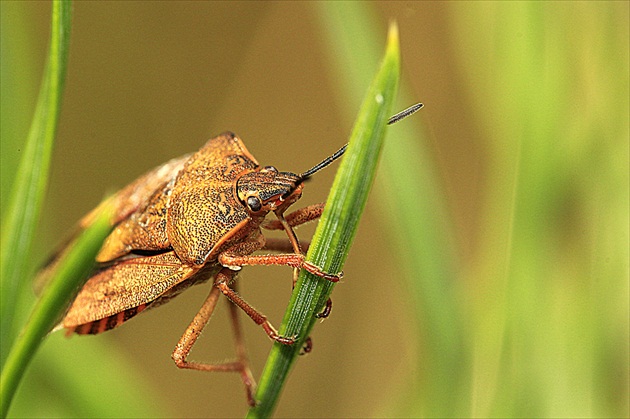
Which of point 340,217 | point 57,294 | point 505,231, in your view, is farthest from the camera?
point 505,231

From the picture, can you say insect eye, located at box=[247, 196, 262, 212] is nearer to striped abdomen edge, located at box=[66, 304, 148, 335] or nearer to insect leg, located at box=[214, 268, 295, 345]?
insect leg, located at box=[214, 268, 295, 345]

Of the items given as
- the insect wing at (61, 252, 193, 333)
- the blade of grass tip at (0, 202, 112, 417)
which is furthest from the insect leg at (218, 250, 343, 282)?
the blade of grass tip at (0, 202, 112, 417)

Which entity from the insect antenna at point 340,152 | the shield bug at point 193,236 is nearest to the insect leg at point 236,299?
the shield bug at point 193,236

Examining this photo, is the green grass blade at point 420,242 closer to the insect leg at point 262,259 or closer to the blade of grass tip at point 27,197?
the insect leg at point 262,259

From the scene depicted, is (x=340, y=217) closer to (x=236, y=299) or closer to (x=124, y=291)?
(x=236, y=299)

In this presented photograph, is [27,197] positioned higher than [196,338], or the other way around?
[27,197]

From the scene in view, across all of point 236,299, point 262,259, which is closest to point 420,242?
point 262,259

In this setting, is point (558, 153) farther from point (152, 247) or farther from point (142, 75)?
point (142, 75)
